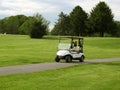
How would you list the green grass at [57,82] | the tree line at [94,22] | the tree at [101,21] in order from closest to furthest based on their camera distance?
the green grass at [57,82] → the tree at [101,21] → the tree line at [94,22]

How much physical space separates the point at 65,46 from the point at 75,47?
986 mm

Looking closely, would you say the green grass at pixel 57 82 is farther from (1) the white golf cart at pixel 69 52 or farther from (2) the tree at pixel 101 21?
(2) the tree at pixel 101 21

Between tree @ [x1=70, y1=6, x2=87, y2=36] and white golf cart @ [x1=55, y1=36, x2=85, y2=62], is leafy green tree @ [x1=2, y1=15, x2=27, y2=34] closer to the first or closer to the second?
tree @ [x1=70, y1=6, x2=87, y2=36]

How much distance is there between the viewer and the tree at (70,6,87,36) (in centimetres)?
10325

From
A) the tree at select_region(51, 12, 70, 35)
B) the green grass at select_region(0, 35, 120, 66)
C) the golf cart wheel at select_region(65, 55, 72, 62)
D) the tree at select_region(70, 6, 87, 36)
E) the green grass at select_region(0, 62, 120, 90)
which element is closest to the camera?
the green grass at select_region(0, 62, 120, 90)

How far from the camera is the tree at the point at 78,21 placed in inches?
4065

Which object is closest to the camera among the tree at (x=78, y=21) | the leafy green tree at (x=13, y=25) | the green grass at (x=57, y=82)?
the green grass at (x=57, y=82)

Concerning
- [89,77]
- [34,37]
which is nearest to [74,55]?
[89,77]

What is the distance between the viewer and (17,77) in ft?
55.9

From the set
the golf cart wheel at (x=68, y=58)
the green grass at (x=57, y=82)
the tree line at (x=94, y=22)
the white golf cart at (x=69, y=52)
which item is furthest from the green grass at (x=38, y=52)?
the tree line at (x=94, y=22)

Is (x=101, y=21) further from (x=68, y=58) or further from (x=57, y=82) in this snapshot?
(x=57, y=82)

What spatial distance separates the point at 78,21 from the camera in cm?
10381

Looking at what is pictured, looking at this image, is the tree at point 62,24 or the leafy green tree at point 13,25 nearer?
the tree at point 62,24

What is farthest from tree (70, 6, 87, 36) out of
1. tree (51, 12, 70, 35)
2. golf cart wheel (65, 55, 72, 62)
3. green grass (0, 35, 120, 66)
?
golf cart wheel (65, 55, 72, 62)
